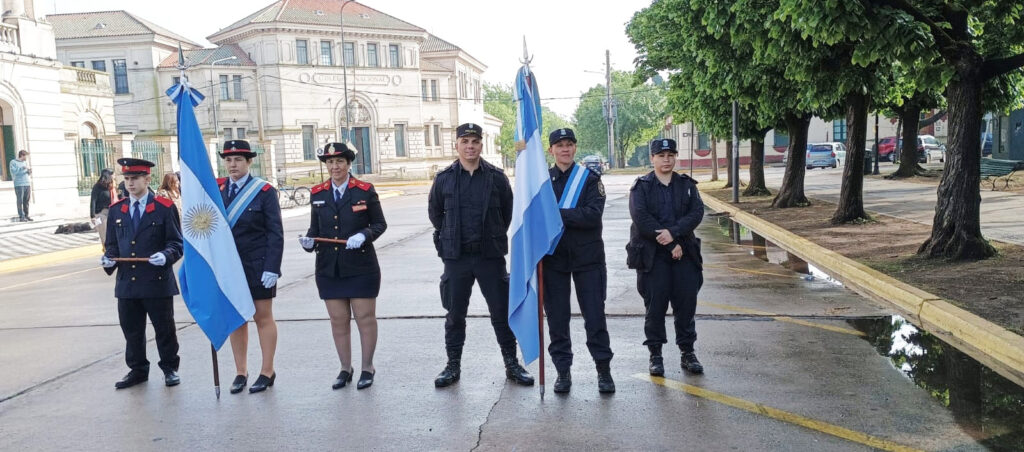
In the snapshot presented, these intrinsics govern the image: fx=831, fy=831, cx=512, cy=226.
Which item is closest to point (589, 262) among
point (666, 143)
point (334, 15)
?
point (666, 143)

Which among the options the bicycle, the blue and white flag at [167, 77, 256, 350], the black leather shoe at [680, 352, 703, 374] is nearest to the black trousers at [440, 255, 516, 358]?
the black leather shoe at [680, 352, 703, 374]

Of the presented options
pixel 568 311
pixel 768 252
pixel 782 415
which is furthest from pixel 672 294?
pixel 768 252

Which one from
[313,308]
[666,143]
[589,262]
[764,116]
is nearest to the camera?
[589,262]

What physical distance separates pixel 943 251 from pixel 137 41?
205 feet

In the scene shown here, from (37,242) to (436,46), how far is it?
193ft

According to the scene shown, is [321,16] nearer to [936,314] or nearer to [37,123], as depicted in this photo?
[37,123]

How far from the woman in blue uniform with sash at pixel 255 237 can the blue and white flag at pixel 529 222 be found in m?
1.75

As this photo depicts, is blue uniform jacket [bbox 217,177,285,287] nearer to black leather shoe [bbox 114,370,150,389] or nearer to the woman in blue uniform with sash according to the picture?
the woman in blue uniform with sash

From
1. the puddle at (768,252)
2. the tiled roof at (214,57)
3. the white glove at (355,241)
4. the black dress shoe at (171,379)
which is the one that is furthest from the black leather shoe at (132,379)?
the tiled roof at (214,57)

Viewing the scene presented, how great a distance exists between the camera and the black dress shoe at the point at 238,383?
6105 millimetres

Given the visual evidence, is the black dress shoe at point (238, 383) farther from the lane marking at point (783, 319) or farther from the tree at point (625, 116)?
the tree at point (625, 116)

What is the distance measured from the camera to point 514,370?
6133 millimetres

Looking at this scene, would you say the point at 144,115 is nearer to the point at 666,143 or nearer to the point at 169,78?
the point at 169,78

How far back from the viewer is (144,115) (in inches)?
2474
